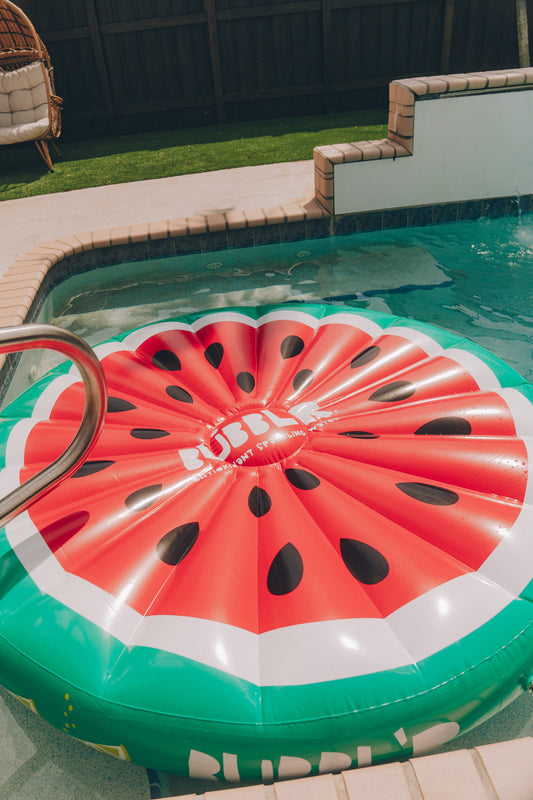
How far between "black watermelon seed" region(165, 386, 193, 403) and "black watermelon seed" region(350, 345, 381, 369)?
84 centimetres

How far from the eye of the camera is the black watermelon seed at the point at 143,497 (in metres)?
2.29

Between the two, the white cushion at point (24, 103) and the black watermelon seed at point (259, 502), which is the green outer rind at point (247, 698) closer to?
the black watermelon seed at point (259, 502)

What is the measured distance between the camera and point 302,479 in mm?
2395

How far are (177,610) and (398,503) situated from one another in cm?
89

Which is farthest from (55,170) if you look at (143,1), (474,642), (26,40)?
(474,642)

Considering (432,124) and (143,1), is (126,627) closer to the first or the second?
(432,124)

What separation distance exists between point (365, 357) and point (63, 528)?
67.0 inches

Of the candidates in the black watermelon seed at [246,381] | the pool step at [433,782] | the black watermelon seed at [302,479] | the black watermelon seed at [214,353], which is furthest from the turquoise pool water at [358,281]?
the pool step at [433,782]

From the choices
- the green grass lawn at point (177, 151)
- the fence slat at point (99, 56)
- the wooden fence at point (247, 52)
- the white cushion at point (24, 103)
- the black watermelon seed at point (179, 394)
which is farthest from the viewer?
the wooden fence at point (247, 52)

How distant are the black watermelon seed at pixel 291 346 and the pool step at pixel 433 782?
2055 millimetres

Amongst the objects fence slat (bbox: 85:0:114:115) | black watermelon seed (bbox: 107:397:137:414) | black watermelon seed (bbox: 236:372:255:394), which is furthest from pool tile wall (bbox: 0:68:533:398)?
fence slat (bbox: 85:0:114:115)

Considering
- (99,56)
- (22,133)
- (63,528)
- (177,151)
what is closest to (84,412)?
(63,528)

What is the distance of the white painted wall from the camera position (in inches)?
219

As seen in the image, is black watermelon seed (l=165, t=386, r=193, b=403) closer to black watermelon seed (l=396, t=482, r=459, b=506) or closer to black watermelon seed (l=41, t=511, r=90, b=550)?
black watermelon seed (l=41, t=511, r=90, b=550)
